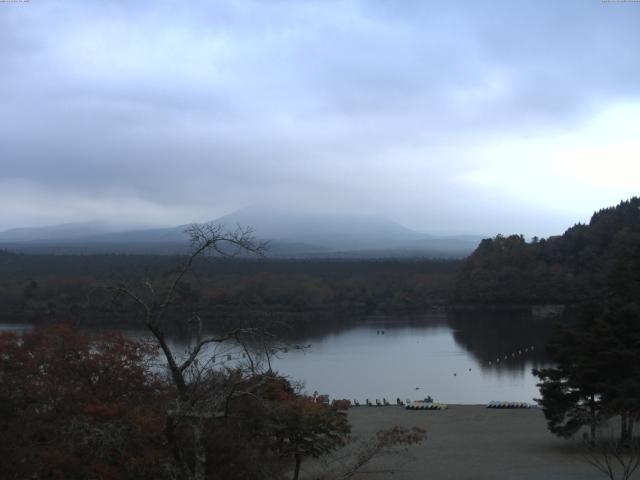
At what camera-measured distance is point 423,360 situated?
22688mm

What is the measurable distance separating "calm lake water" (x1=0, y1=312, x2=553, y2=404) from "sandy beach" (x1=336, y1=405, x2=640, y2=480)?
7.13ft

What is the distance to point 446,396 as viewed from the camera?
16906mm

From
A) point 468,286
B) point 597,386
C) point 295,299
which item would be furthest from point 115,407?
point 468,286

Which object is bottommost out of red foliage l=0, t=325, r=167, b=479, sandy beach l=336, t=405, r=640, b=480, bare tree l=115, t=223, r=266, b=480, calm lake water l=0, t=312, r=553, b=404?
calm lake water l=0, t=312, r=553, b=404

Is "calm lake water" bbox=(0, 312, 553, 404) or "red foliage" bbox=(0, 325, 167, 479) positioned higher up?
"red foliage" bbox=(0, 325, 167, 479)

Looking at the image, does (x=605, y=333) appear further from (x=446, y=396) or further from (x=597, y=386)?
(x=446, y=396)

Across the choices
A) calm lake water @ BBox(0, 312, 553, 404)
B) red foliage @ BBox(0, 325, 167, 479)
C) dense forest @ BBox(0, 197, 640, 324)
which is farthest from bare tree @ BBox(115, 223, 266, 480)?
dense forest @ BBox(0, 197, 640, 324)

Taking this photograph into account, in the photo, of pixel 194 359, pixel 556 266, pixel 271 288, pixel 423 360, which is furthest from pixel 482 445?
pixel 556 266

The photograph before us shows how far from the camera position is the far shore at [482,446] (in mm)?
8414

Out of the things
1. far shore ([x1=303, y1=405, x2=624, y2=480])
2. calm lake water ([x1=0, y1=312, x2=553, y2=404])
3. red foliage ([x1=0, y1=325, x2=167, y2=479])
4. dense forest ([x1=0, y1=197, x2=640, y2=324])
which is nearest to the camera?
red foliage ([x1=0, y1=325, x2=167, y2=479])

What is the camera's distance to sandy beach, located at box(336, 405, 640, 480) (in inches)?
332

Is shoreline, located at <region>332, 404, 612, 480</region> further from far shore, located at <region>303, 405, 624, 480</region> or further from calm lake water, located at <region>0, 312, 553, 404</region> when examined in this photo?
calm lake water, located at <region>0, 312, 553, 404</region>

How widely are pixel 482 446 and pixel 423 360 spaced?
41.5 feet

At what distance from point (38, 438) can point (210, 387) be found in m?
3.25
